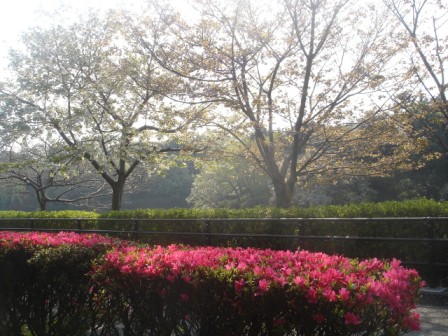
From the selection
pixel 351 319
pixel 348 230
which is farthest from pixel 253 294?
pixel 348 230

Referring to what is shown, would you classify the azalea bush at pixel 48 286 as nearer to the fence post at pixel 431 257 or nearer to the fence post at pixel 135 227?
the fence post at pixel 431 257

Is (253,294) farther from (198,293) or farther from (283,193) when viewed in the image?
(283,193)

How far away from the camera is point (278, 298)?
9.35 ft

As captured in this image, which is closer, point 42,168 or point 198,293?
point 198,293

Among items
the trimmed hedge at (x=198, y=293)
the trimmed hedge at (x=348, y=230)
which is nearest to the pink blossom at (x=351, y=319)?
the trimmed hedge at (x=198, y=293)

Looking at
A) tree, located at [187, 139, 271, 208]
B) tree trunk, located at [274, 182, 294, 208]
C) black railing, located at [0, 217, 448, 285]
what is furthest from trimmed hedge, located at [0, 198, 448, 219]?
tree, located at [187, 139, 271, 208]

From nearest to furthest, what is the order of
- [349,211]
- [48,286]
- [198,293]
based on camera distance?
[198,293] → [48,286] → [349,211]

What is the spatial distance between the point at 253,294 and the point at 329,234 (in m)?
5.82

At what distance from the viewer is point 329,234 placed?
8422 mm

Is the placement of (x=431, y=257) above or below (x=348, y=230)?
below

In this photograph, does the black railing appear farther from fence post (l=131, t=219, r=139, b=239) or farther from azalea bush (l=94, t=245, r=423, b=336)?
azalea bush (l=94, t=245, r=423, b=336)

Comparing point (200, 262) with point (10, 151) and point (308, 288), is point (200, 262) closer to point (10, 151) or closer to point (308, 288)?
point (308, 288)

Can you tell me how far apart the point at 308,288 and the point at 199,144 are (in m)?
14.4

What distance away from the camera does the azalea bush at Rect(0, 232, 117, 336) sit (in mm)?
4254
